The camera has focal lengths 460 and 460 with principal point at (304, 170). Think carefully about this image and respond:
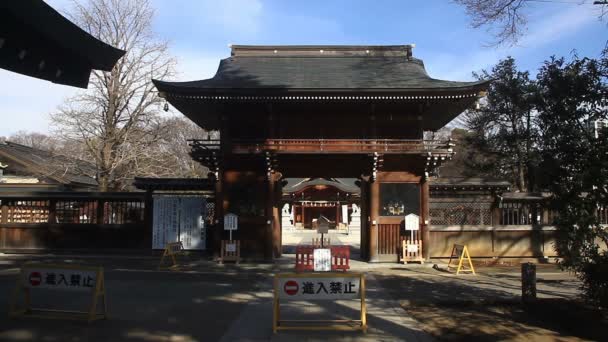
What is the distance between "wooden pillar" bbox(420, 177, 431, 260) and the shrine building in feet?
0.13

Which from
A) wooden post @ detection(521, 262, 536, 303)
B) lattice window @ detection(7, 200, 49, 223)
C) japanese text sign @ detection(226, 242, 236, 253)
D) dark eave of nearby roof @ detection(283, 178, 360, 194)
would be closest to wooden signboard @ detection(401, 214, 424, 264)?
japanese text sign @ detection(226, 242, 236, 253)

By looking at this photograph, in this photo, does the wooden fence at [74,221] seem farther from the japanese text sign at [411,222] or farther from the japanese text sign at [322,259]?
the japanese text sign at [411,222]

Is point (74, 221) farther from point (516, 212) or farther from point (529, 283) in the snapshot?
point (516, 212)

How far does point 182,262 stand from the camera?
58.4ft

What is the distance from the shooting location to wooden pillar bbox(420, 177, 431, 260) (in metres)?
17.9

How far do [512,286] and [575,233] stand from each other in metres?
4.86

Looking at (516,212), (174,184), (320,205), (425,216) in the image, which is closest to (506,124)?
(516,212)

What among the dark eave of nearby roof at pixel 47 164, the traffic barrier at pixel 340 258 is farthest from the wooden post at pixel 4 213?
the traffic barrier at pixel 340 258

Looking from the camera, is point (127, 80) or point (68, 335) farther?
point (127, 80)

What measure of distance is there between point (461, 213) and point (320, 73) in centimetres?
845

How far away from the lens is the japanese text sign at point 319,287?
7.86m

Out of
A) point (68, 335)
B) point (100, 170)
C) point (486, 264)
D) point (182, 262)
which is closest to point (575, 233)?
point (68, 335)

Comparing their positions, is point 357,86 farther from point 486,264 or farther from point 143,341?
point 143,341

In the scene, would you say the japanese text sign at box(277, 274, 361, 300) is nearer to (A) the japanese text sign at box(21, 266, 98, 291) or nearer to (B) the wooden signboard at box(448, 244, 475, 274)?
(A) the japanese text sign at box(21, 266, 98, 291)
